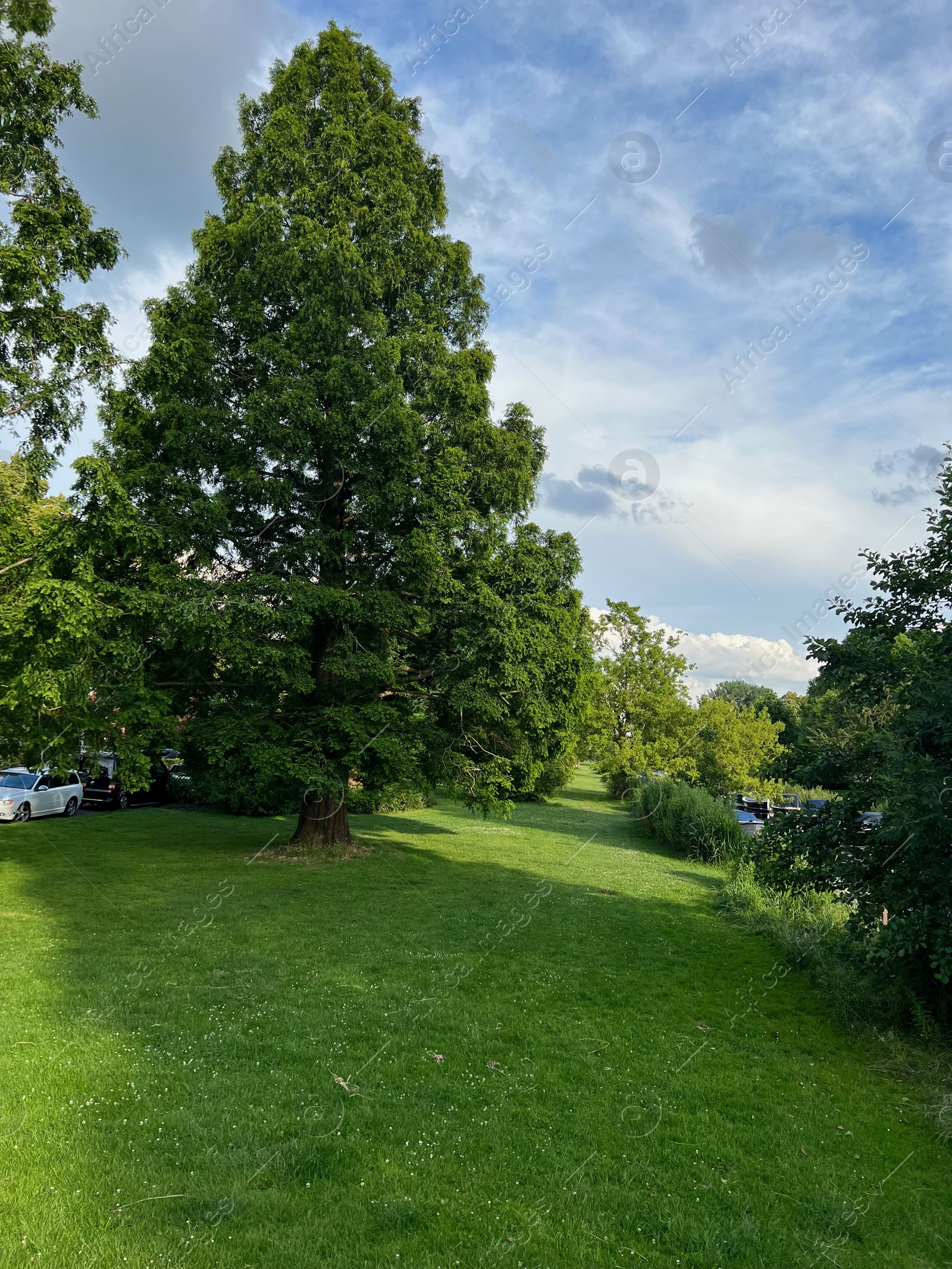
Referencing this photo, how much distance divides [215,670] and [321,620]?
261cm

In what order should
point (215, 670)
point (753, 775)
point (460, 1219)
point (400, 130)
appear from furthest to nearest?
point (753, 775) → point (400, 130) → point (215, 670) → point (460, 1219)

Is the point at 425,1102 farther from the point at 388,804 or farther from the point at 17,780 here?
the point at 388,804

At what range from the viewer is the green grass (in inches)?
169

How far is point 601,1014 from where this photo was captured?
8.29 m

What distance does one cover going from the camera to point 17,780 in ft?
68.4

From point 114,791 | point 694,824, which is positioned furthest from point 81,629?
point 694,824

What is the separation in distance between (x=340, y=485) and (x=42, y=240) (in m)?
6.81

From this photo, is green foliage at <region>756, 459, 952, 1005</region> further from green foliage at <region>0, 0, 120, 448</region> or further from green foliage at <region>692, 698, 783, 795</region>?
green foliage at <region>692, 698, 783, 795</region>

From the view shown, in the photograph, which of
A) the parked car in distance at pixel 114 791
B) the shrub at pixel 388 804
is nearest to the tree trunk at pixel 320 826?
the shrub at pixel 388 804

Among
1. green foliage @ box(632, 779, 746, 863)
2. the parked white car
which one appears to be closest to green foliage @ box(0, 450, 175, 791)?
the parked white car

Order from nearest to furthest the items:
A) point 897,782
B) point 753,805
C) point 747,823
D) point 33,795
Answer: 1. point 897,782
2. point 33,795
3. point 747,823
4. point 753,805

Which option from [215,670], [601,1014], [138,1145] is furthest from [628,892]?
[138,1145]

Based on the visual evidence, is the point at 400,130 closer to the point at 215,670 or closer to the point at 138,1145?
the point at 215,670

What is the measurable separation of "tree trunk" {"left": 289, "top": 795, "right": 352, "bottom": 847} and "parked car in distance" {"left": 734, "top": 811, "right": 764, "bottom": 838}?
13288mm
